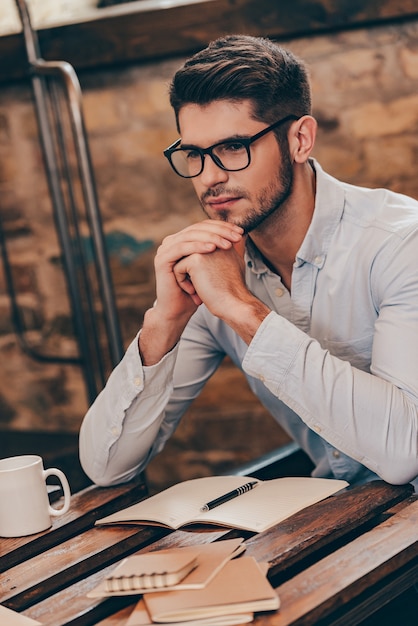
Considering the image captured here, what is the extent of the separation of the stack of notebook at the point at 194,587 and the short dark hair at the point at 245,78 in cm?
96

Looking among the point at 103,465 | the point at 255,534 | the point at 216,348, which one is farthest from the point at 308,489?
the point at 216,348

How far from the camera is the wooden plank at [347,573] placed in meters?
1.09

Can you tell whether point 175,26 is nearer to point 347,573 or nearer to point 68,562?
point 68,562

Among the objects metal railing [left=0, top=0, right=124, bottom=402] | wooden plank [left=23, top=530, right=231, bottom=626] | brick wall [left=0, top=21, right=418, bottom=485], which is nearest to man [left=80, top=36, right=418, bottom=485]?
wooden plank [left=23, top=530, right=231, bottom=626]

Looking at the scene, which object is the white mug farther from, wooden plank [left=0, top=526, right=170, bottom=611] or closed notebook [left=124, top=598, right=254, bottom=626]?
closed notebook [left=124, top=598, right=254, bottom=626]

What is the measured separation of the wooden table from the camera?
1156 millimetres

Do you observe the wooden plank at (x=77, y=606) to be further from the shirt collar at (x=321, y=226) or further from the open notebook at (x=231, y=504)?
the shirt collar at (x=321, y=226)

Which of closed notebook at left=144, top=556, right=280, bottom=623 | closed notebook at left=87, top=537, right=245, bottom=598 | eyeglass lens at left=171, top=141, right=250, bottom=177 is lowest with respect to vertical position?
closed notebook at left=87, top=537, right=245, bottom=598

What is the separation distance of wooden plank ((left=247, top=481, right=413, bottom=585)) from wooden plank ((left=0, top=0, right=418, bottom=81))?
6.30 ft

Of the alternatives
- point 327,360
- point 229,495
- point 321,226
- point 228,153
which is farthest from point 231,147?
point 229,495

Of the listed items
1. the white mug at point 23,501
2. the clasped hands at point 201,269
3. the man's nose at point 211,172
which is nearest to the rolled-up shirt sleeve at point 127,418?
the clasped hands at point 201,269

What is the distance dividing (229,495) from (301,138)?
0.82m

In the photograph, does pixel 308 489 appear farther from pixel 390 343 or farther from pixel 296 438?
pixel 296 438

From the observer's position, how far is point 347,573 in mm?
1179
